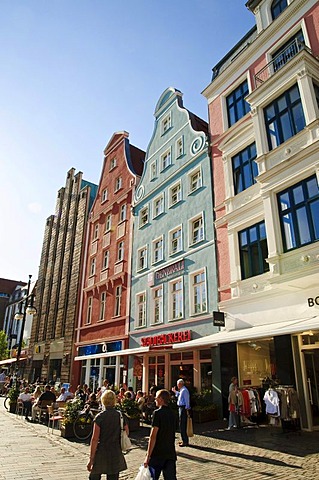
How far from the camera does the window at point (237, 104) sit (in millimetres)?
15637

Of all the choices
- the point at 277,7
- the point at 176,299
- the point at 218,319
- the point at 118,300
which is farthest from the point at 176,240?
the point at 277,7

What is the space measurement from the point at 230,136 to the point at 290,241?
22.0ft

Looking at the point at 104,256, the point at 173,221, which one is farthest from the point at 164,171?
the point at 104,256

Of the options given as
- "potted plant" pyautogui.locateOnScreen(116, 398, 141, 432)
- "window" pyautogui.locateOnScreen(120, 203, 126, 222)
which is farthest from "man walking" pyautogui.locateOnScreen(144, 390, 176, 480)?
"window" pyautogui.locateOnScreen(120, 203, 126, 222)

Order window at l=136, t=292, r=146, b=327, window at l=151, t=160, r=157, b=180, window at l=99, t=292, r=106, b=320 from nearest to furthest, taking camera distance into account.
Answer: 1. window at l=136, t=292, r=146, b=327
2. window at l=151, t=160, r=157, b=180
3. window at l=99, t=292, r=106, b=320

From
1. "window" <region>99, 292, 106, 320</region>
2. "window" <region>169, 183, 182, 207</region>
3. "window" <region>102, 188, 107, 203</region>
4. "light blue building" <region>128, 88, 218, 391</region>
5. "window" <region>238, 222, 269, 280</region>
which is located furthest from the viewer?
"window" <region>102, 188, 107, 203</region>

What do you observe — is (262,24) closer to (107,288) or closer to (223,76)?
(223,76)

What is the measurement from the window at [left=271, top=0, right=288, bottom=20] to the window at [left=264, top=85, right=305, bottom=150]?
5.29 meters

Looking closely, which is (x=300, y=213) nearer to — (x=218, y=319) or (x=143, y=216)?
(x=218, y=319)

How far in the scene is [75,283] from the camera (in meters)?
29.1

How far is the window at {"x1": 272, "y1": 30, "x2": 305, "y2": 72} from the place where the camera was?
42.9ft

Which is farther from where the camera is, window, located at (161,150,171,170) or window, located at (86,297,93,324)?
window, located at (86,297,93,324)

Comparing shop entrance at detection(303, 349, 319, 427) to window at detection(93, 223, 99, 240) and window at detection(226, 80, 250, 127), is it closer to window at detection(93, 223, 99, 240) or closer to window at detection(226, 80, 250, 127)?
window at detection(226, 80, 250, 127)

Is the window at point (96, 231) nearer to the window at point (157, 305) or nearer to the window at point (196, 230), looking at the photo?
the window at point (157, 305)
